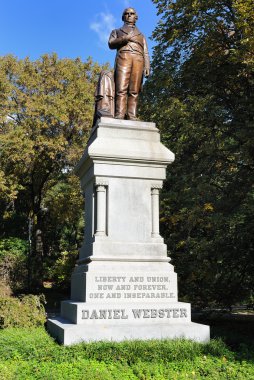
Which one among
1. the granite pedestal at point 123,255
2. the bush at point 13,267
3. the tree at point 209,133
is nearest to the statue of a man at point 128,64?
the granite pedestal at point 123,255

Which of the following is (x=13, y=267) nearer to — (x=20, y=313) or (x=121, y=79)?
(x=20, y=313)

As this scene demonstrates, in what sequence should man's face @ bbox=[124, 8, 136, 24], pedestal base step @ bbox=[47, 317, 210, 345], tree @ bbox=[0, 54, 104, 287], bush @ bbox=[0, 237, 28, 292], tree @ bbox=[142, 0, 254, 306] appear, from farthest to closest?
bush @ bbox=[0, 237, 28, 292]
tree @ bbox=[0, 54, 104, 287]
tree @ bbox=[142, 0, 254, 306]
man's face @ bbox=[124, 8, 136, 24]
pedestal base step @ bbox=[47, 317, 210, 345]

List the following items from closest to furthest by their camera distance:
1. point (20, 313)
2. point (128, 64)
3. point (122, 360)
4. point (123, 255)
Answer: point (122, 360)
point (123, 255)
point (20, 313)
point (128, 64)

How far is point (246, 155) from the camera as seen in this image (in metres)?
13.5

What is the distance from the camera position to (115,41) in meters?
10.1

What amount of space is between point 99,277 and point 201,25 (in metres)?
11.2

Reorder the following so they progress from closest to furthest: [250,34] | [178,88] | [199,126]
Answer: [250,34] < [199,126] < [178,88]

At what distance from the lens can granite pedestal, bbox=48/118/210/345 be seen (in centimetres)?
768

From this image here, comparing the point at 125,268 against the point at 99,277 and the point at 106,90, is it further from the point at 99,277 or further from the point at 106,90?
the point at 106,90

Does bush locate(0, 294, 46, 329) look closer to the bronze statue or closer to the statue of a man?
the bronze statue

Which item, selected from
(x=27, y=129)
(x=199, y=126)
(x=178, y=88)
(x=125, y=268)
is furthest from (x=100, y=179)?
(x=27, y=129)

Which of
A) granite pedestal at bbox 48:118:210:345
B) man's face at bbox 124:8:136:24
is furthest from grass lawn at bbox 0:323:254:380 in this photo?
man's face at bbox 124:8:136:24

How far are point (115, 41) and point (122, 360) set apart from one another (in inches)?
274

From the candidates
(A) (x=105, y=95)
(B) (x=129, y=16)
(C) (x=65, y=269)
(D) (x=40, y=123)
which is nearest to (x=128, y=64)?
(A) (x=105, y=95)
